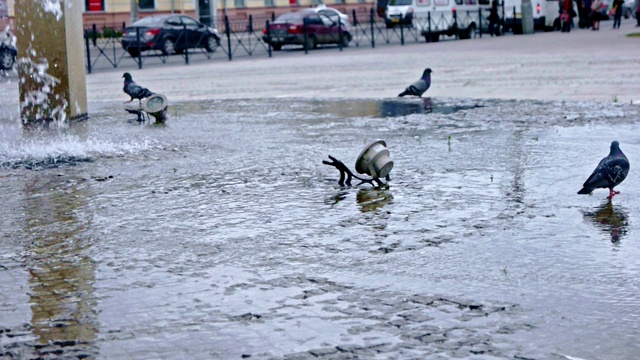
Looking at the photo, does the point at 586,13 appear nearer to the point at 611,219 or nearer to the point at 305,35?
the point at 305,35

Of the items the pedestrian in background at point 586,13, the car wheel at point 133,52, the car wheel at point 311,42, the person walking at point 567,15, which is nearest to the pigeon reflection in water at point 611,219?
the car wheel at point 133,52

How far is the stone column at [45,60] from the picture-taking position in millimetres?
13008

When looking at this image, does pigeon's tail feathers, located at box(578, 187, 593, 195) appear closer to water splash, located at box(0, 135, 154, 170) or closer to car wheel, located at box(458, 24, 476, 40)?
water splash, located at box(0, 135, 154, 170)

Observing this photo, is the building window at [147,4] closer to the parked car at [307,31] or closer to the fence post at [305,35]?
the parked car at [307,31]

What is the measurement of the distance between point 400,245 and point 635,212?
1.74 metres

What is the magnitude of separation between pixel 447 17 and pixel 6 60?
58.3ft

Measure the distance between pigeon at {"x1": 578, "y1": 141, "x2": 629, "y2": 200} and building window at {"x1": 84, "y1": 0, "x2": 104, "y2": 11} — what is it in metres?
42.9

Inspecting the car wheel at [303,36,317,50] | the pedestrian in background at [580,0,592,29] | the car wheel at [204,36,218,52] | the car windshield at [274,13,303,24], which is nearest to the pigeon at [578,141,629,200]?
the car wheel at [204,36,218,52]

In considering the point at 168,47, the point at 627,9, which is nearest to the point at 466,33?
the point at 168,47

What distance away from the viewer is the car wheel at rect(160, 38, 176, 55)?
3241 centimetres

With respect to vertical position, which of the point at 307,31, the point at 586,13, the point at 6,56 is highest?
the point at 586,13

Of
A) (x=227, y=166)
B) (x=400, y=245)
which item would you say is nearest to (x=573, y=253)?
(x=400, y=245)

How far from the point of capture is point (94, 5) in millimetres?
47875

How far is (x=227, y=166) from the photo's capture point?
9.34 metres
